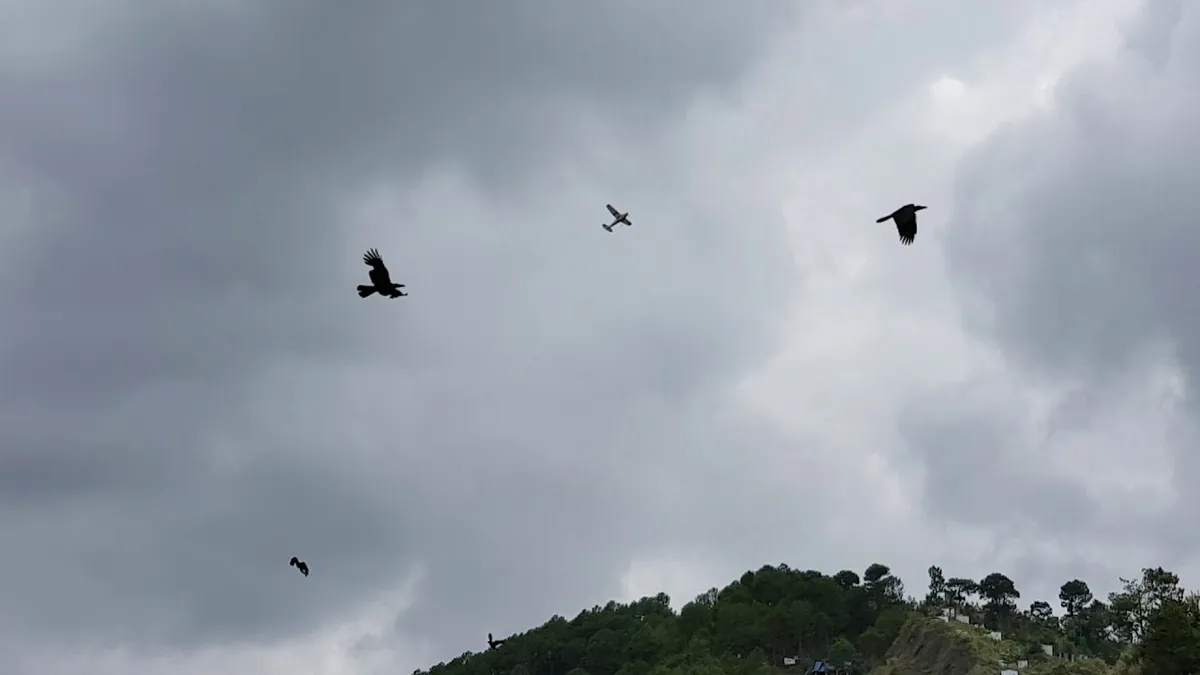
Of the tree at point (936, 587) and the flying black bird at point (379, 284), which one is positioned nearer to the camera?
the flying black bird at point (379, 284)

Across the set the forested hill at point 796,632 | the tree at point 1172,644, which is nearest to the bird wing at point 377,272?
the tree at point 1172,644

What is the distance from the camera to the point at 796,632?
14938cm

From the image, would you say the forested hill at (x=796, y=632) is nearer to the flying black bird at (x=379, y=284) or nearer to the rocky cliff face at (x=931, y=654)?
the rocky cliff face at (x=931, y=654)

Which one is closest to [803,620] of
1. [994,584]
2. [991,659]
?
[994,584]

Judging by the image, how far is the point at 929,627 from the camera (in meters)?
121

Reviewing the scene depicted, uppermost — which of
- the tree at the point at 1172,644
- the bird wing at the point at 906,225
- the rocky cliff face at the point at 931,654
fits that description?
the rocky cliff face at the point at 931,654

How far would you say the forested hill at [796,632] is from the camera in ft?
413

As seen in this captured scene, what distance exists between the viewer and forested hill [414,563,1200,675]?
413ft

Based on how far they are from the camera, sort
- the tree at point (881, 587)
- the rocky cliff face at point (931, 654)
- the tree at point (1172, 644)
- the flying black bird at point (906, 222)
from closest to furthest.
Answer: the flying black bird at point (906, 222)
the tree at point (1172, 644)
the rocky cliff face at point (931, 654)
the tree at point (881, 587)

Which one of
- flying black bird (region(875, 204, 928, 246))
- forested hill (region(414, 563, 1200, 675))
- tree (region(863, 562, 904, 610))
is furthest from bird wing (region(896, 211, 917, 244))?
tree (region(863, 562, 904, 610))

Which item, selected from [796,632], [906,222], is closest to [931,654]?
[796,632]

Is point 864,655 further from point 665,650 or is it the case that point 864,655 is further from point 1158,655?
point 1158,655

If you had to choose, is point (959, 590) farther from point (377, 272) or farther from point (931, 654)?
point (377, 272)

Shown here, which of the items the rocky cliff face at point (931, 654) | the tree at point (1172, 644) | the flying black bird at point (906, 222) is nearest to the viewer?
the flying black bird at point (906, 222)
